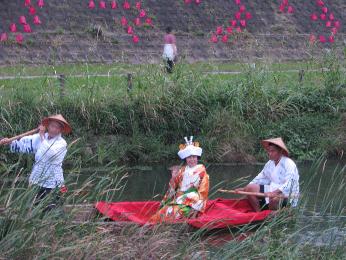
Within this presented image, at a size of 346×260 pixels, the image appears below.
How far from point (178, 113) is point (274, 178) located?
18.8 feet

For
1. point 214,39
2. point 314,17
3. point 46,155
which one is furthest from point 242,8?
point 46,155

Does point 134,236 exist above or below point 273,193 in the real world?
above

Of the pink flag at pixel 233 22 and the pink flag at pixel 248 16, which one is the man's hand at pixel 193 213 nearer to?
the pink flag at pixel 233 22

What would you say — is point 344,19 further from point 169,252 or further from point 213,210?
point 169,252

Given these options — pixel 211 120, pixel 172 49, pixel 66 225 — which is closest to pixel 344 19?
pixel 172 49

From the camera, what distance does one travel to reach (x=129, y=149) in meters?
15.9

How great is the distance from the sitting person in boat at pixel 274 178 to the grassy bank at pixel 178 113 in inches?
169

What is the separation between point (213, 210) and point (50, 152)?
2.50 meters

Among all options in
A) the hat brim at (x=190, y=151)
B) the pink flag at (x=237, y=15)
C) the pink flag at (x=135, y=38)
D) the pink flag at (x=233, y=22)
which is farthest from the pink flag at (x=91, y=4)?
the hat brim at (x=190, y=151)

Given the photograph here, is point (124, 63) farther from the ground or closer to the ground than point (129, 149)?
farther from the ground

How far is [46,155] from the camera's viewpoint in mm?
9055

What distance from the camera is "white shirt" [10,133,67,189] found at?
310 inches

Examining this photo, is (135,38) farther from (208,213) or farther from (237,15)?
(208,213)

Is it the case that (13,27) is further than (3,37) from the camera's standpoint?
Yes
